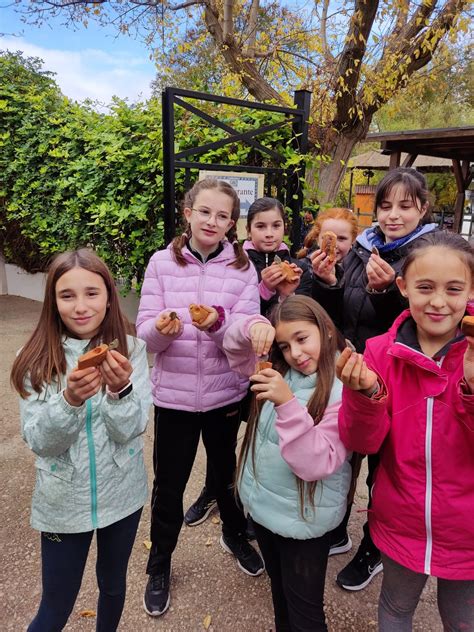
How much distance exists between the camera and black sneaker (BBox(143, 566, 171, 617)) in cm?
227

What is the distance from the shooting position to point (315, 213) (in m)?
5.66

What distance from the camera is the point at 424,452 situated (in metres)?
1.56

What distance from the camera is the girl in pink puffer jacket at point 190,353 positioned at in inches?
85.6

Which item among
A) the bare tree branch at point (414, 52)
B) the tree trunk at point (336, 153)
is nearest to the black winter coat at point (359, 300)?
the tree trunk at point (336, 153)

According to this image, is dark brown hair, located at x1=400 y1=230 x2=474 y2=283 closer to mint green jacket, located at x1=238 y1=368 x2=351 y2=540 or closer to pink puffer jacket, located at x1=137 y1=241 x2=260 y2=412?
mint green jacket, located at x1=238 y1=368 x2=351 y2=540

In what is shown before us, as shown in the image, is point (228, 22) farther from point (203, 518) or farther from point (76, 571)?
point (76, 571)

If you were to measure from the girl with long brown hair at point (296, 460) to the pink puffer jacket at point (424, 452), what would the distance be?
15 cm

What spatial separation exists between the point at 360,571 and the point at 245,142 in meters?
3.81

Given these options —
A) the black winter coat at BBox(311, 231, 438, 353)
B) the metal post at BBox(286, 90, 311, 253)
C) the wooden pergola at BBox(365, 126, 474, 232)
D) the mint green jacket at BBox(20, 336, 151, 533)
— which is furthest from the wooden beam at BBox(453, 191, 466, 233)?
the mint green jacket at BBox(20, 336, 151, 533)

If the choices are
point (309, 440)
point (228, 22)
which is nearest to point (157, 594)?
point (309, 440)

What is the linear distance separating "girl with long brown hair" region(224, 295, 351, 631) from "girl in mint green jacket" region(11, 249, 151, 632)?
0.50 meters

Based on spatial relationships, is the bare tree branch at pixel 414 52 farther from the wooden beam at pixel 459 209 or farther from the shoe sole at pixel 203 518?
the wooden beam at pixel 459 209

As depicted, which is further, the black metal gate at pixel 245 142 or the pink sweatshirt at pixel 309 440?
the black metal gate at pixel 245 142

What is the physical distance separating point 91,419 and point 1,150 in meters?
7.48
